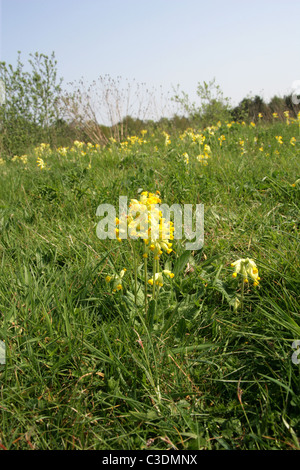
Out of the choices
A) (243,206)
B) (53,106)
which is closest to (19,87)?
(53,106)

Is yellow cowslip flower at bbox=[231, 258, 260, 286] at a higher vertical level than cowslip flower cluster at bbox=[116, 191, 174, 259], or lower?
lower

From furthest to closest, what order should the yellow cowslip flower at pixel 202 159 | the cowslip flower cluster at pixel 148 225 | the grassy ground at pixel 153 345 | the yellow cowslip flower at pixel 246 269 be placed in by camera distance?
the yellow cowslip flower at pixel 202 159 → the yellow cowslip flower at pixel 246 269 → the cowslip flower cluster at pixel 148 225 → the grassy ground at pixel 153 345

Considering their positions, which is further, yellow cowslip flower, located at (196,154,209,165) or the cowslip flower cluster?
yellow cowslip flower, located at (196,154,209,165)

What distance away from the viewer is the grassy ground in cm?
130

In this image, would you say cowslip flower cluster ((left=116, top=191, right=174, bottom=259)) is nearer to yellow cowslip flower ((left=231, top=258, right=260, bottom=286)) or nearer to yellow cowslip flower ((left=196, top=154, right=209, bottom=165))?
yellow cowslip flower ((left=231, top=258, right=260, bottom=286))

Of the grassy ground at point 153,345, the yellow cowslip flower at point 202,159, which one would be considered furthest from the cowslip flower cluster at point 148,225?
the yellow cowslip flower at point 202,159

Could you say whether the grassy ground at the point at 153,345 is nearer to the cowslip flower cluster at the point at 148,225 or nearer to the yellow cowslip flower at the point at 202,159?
the cowslip flower cluster at the point at 148,225

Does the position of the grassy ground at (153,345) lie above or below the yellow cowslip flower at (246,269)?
below

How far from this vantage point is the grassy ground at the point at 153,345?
130 centimetres

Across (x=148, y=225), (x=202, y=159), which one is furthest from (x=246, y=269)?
(x=202, y=159)

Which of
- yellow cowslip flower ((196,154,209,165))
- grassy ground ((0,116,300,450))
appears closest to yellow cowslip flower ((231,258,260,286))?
grassy ground ((0,116,300,450))

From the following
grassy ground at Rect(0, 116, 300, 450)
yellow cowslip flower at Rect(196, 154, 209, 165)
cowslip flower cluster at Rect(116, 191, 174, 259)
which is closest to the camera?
grassy ground at Rect(0, 116, 300, 450)

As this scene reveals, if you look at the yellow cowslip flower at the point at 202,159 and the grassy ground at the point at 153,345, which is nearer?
the grassy ground at the point at 153,345

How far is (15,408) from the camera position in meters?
1.33
